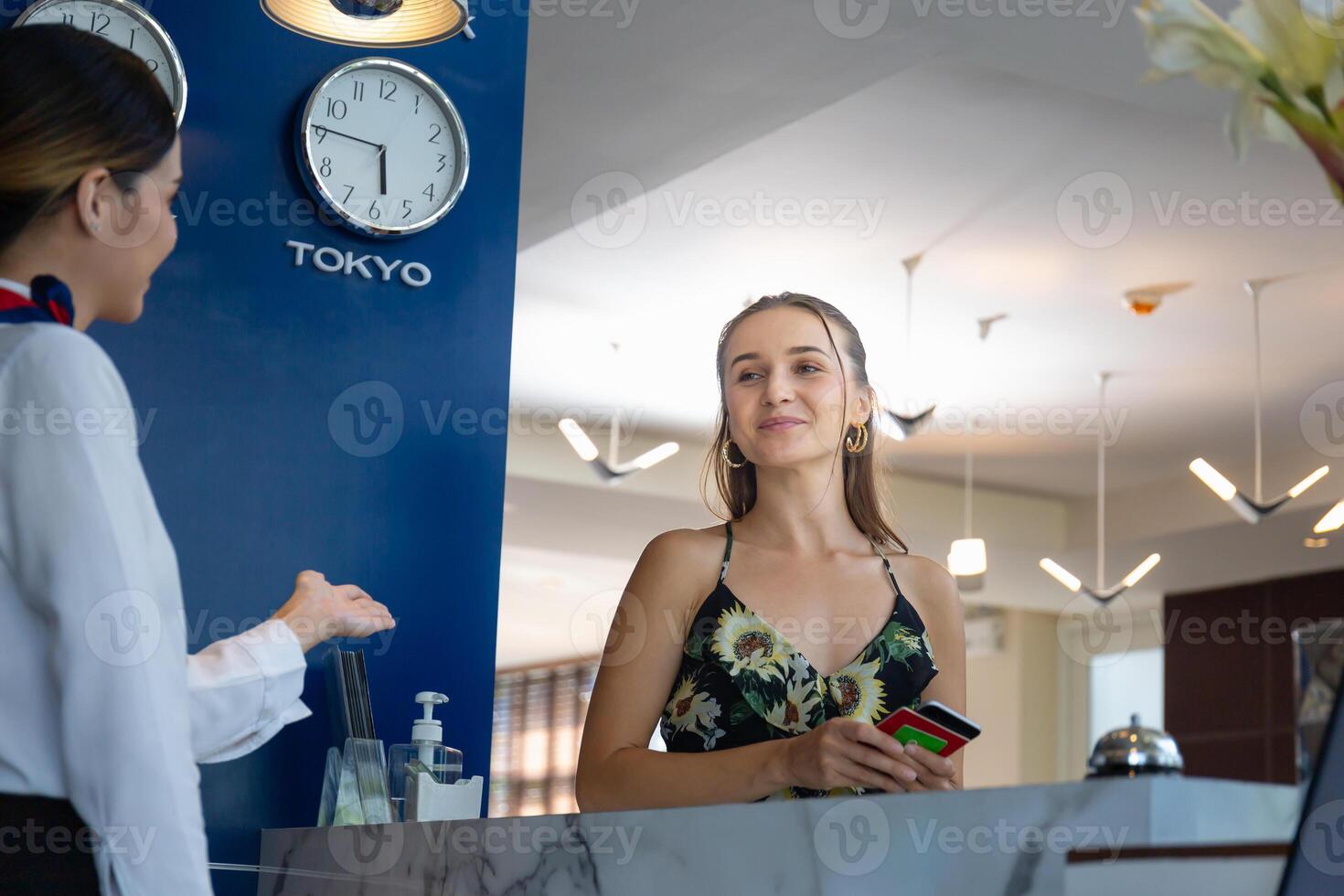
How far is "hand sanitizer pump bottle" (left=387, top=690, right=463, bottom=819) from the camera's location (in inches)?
83.5

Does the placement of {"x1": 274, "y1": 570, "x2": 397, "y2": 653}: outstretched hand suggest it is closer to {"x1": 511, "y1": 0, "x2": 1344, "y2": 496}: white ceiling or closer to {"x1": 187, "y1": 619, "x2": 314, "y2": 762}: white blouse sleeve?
{"x1": 187, "y1": 619, "x2": 314, "y2": 762}: white blouse sleeve

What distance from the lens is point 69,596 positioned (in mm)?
1084

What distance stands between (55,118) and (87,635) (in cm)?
45

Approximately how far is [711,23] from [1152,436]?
5.31 m

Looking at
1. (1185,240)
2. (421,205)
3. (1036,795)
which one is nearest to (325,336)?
(421,205)

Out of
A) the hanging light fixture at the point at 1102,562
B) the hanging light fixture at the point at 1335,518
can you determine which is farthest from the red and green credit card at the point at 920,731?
the hanging light fixture at the point at 1102,562

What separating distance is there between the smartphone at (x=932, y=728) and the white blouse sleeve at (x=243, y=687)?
1.99 ft

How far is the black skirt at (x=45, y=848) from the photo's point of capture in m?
1.09

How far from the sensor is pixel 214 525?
2289mm

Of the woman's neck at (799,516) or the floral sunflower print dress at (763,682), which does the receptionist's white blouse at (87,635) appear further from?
the woman's neck at (799,516)
